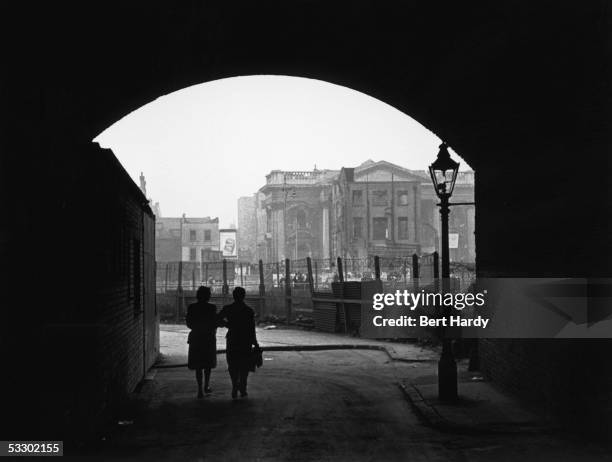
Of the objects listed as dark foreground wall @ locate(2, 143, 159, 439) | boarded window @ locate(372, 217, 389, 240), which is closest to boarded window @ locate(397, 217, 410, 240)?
boarded window @ locate(372, 217, 389, 240)

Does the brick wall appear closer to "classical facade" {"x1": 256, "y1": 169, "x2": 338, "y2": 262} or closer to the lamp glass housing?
the lamp glass housing

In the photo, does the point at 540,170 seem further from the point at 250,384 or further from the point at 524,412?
the point at 250,384

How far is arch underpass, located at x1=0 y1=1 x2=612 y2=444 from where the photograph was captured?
755cm

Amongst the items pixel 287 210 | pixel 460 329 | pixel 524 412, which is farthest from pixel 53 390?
pixel 287 210

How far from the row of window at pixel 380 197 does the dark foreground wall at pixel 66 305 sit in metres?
56.2

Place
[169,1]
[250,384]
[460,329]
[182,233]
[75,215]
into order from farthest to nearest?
[182,233]
[460,329]
[250,384]
[169,1]
[75,215]

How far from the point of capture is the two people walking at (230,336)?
1111 cm

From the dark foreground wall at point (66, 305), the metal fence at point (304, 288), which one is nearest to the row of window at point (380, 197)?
the metal fence at point (304, 288)

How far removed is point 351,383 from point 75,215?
669 centimetres

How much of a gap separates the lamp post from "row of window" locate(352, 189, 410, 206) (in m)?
54.5

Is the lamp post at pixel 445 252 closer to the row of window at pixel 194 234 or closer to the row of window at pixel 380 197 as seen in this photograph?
the row of window at pixel 380 197

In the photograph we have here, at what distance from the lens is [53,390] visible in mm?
6938

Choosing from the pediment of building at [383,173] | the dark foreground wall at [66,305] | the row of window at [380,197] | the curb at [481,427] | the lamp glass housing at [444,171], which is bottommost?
the curb at [481,427]

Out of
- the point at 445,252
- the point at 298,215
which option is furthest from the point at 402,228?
the point at 445,252
